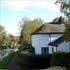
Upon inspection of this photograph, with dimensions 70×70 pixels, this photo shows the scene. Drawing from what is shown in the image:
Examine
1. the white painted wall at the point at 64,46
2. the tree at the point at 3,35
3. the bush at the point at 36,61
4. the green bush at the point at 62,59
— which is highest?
the tree at the point at 3,35

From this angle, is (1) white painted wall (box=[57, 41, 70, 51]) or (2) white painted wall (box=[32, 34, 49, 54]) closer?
(1) white painted wall (box=[57, 41, 70, 51])

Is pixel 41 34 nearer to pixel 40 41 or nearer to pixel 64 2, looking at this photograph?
pixel 40 41

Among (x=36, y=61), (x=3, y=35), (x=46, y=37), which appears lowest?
(x=36, y=61)

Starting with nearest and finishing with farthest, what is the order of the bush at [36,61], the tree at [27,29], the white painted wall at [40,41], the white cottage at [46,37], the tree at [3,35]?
1. the bush at [36,61]
2. the white cottage at [46,37]
3. the white painted wall at [40,41]
4. the tree at [27,29]
5. the tree at [3,35]

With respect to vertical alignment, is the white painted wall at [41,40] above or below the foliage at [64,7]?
below

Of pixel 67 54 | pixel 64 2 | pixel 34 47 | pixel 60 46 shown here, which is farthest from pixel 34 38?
pixel 64 2

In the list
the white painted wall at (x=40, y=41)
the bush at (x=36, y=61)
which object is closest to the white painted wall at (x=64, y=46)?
the bush at (x=36, y=61)

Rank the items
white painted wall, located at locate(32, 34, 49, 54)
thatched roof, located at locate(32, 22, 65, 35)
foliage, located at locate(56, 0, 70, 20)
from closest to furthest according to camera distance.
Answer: foliage, located at locate(56, 0, 70, 20) < white painted wall, located at locate(32, 34, 49, 54) < thatched roof, located at locate(32, 22, 65, 35)

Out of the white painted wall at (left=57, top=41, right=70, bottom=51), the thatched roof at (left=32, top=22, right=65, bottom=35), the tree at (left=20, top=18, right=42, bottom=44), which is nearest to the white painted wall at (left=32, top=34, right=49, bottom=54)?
the thatched roof at (left=32, top=22, right=65, bottom=35)

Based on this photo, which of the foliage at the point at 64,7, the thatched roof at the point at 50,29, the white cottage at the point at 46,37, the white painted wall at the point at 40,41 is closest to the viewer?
the foliage at the point at 64,7

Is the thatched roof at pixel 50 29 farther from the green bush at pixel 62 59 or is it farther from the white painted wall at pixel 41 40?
the green bush at pixel 62 59

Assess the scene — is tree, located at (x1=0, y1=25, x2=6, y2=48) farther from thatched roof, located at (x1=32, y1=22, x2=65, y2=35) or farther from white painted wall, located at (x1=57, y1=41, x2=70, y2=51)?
white painted wall, located at (x1=57, y1=41, x2=70, y2=51)

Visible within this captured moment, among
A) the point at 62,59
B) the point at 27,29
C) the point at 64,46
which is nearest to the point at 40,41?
the point at 64,46

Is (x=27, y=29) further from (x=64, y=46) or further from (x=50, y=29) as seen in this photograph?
(x=64, y=46)
